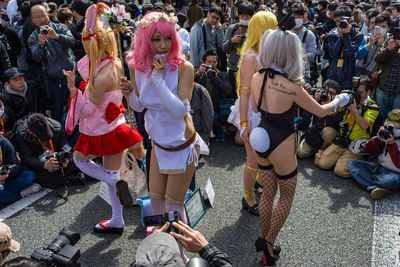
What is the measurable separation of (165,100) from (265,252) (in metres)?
1.50

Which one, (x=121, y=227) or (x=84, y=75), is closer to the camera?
(x=84, y=75)

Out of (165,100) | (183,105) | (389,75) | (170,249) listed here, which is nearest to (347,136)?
(389,75)

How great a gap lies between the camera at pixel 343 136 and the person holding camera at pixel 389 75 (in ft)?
3.53

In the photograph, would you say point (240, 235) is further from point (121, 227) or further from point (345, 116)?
point (345, 116)

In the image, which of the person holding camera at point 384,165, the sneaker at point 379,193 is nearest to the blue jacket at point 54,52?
the person holding camera at point 384,165

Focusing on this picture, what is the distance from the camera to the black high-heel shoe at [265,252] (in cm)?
283

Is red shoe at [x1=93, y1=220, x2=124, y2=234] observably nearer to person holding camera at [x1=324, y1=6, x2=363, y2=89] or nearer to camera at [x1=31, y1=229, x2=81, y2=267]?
camera at [x1=31, y1=229, x2=81, y2=267]

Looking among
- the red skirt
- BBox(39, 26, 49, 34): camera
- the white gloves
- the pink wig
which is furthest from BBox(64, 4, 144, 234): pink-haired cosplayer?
BBox(39, 26, 49, 34): camera

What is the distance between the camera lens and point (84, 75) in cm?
312

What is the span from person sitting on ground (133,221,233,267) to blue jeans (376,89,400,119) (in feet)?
14.7

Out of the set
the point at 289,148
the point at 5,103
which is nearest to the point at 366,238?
the point at 289,148

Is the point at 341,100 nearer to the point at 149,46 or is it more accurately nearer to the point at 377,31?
the point at 149,46

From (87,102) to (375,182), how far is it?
3.29 m

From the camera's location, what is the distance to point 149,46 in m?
2.50
